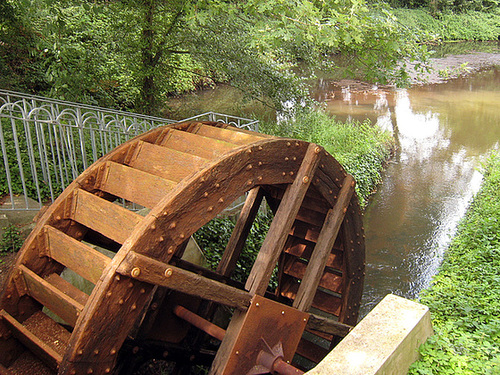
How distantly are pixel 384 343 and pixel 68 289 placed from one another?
184 cm

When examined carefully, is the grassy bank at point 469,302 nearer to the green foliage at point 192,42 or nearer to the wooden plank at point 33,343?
the wooden plank at point 33,343

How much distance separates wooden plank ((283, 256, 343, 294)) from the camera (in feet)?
14.6

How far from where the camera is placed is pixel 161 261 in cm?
242

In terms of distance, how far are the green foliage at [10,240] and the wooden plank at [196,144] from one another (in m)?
1.91

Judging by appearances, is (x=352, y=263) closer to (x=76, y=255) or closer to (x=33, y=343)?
(x=76, y=255)

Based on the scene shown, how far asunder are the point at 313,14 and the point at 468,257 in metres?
3.38

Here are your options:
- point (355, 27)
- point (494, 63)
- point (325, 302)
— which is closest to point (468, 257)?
point (325, 302)

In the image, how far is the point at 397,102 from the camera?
1595 cm

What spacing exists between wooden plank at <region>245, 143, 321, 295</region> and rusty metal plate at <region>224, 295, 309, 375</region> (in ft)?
0.38

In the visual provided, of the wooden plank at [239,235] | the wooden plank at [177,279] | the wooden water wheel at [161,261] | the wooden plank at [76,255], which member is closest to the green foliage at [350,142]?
the wooden plank at [239,235]

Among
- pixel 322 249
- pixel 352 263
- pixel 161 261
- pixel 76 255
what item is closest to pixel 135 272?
pixel 161 261

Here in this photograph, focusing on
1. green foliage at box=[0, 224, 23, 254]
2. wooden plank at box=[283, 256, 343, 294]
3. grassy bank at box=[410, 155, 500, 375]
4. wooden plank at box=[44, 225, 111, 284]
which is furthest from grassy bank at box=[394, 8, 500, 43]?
wooden plank at box=[44, 225, 111, 284]

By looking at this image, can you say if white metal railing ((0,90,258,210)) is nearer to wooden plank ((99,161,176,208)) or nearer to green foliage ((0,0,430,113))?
green foliage ((0,0,430,113))

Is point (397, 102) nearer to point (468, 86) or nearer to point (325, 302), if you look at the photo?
point (468, 86)
